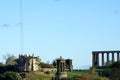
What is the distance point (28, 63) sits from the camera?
19412 cm

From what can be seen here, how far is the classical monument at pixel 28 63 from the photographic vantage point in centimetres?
19200

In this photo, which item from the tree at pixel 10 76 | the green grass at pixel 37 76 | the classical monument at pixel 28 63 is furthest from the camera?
the classical monument at pixel 28 63

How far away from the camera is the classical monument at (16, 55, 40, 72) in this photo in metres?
192

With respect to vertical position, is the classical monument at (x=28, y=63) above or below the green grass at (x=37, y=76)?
above

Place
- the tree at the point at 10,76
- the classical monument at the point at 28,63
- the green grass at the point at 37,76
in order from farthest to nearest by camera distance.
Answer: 1. the classical monument at the point at 28,63
2. the tree at the point at 10,76
3. the green grass at the point at 37,76

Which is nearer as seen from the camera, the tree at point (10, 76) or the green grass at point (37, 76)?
the green grass at point (37, 76)

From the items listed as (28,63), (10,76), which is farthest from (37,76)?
(28,63)

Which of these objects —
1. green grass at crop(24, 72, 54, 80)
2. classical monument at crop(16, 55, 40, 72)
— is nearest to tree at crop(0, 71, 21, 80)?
green grass at crop(24, 72, 54, 80)

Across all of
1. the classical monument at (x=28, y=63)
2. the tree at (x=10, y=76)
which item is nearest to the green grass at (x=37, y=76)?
the tree at (x=10, y=76)

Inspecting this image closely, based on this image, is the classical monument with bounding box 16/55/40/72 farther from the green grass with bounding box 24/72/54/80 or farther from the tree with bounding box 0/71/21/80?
the tree with bounding box 0/71/21/80

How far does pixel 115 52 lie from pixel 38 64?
24456 mm

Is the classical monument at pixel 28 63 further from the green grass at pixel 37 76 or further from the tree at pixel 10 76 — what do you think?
the tree at pixel 10 76

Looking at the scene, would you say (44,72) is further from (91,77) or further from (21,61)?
(91,77)

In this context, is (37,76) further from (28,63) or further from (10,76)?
(28,63)
